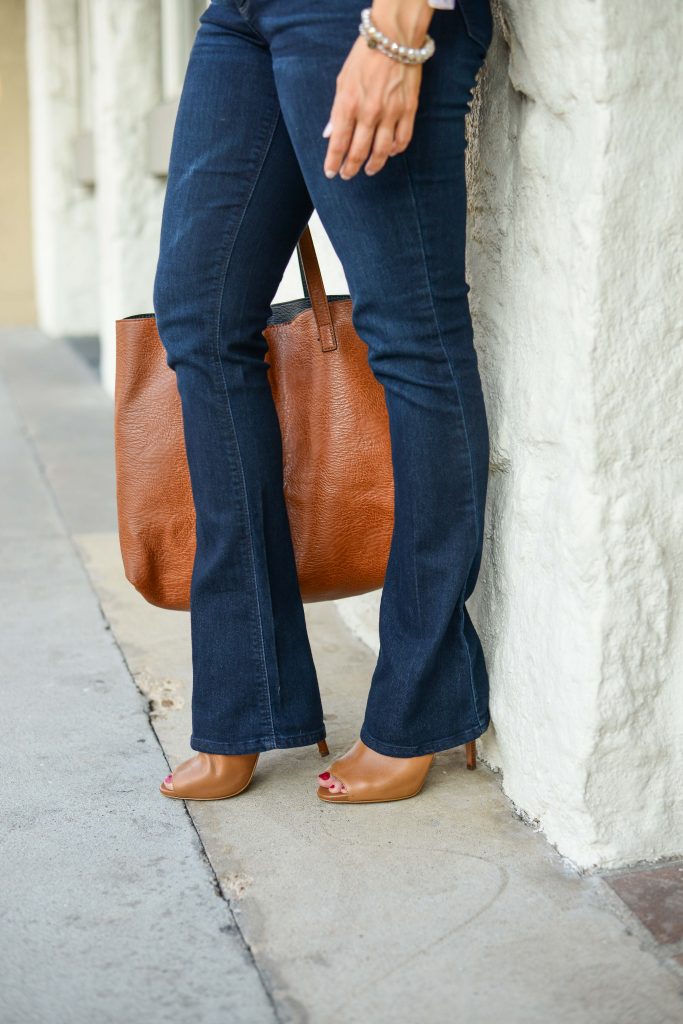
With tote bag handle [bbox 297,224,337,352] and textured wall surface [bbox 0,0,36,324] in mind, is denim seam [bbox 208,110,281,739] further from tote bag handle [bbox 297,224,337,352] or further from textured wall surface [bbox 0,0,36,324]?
textured wall surface [bbox 0,0,36,324]

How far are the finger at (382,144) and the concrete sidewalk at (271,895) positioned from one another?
0.83 m

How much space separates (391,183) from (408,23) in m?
0.18

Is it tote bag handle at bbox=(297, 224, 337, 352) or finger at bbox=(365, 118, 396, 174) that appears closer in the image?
finger at bbox=(365, 118, 396, 174)

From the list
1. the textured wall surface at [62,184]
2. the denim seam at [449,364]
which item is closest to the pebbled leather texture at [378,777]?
the denim seam at [449,364]

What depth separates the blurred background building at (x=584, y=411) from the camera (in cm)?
129

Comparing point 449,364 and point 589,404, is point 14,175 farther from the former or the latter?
point 589,404

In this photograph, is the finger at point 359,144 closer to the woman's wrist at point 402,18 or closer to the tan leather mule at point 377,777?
the woman's wrist at point 402,18

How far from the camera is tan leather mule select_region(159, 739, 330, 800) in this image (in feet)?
5.37

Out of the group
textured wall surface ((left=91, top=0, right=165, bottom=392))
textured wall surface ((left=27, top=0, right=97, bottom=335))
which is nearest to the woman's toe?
textured wall surface ((left=91, top=0, right=165, bottom=392))

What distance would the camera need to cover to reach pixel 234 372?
1.53 meters

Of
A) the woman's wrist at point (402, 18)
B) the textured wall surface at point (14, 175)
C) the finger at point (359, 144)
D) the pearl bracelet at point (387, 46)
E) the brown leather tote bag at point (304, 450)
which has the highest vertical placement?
the woman's wrist at point (402, 18)

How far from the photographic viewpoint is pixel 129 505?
1645mm

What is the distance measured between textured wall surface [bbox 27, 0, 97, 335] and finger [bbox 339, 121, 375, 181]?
616 cm

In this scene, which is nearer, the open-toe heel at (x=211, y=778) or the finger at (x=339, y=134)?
the finger at (x=339, y=134)
